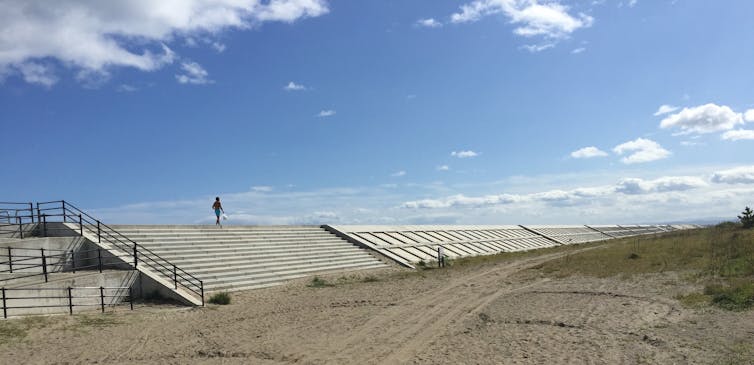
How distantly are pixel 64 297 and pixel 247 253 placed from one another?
33.3 feet

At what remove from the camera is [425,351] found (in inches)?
381

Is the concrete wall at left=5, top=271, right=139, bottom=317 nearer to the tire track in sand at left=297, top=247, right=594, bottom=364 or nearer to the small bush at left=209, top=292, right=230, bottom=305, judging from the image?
the small bush at left=209, top=292, right=230, bottom=305

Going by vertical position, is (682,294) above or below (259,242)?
below

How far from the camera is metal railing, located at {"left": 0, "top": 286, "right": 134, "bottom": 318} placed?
13898mm

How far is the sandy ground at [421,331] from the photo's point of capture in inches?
367

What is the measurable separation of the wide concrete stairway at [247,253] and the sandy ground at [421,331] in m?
3.81

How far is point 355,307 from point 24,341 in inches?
318

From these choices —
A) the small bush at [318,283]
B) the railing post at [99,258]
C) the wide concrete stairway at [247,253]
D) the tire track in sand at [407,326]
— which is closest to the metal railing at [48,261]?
the railing post at [99,258]

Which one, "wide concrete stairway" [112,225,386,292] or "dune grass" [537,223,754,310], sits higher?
"wide concrete stairway" [112,225,386,292]

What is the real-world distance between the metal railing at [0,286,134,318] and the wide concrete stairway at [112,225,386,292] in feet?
10.6

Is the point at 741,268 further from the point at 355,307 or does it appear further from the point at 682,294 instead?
the point at 355,307

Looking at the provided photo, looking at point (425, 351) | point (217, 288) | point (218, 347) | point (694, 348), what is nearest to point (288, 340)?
point (218, 347)

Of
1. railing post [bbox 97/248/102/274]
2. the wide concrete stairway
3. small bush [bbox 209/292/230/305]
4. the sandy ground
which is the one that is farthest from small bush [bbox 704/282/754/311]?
railing post [bbox 97/248/102/274]

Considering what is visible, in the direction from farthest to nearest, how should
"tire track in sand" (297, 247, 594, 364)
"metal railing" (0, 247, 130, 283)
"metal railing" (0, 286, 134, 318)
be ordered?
"metal railing" (0, 247, 130, 283) → "metal railing" (0, 286, 134, 318) → "tire track in sand" (297, 247, 594, 364)
